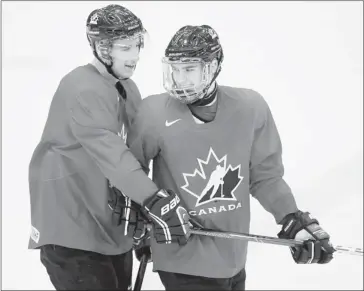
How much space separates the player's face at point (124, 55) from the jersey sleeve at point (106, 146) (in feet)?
0.45

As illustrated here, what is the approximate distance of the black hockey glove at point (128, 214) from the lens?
2186 mm

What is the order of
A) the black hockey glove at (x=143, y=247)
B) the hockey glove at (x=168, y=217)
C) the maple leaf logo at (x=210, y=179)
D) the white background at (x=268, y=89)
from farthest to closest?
the white background at (x=268, y=89), the black hockey glove at (x=143, y=247), the maple leaf logo at (x=210, y=179), the hockey glove at (x=168, y=217)

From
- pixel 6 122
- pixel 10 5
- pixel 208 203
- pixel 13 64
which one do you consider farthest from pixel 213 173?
pixel 10 5

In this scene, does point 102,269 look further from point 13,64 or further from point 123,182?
point 13,64

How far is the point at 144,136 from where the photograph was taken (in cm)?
214

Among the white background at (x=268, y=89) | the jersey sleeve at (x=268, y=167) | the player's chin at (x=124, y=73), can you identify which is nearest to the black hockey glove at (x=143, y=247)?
the jersey sleeve at (x=268, y=167)

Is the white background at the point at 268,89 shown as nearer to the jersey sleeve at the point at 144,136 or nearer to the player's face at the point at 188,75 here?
the jersey sleeve at the point at 144,136

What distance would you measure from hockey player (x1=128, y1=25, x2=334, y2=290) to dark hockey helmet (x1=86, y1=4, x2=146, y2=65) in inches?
7.2

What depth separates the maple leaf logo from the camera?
2152 mm

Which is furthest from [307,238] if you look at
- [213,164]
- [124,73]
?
[124,73]

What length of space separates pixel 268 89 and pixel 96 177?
258 centimetres

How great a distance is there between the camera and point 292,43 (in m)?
5.31

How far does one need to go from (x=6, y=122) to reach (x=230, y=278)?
243 centimetres

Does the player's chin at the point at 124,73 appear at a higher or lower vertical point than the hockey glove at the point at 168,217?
higher
